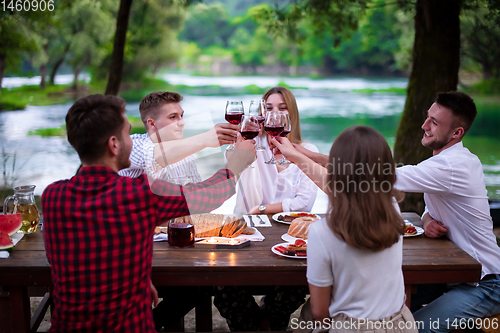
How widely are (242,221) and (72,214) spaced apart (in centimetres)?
118

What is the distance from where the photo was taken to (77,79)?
19141mm

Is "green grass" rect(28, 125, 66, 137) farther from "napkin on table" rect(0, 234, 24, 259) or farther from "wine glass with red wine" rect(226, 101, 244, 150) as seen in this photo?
"wine glass with red wine" rect(226, 101, 244, 150)

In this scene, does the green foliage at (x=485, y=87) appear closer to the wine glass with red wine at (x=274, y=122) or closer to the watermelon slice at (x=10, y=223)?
the wine glass with red wine at (x=274, y=122)

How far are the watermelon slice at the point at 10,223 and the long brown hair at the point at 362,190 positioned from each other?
6.26 ft

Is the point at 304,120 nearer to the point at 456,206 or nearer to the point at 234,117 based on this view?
the point at 456,206

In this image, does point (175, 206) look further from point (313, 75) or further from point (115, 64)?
point (313, 75)

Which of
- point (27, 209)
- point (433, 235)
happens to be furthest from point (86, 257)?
point (433, 235)

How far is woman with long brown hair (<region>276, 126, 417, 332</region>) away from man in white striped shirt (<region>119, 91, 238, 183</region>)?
93cm

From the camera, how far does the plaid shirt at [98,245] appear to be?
1.72m

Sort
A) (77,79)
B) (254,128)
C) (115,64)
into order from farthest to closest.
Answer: (77,79)
(115,64)
(254,128)

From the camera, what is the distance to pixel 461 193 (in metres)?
2.59

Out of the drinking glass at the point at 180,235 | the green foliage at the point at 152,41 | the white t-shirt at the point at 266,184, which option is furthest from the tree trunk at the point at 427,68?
the green foliage at the point at 152,41

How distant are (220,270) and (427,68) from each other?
423 cm

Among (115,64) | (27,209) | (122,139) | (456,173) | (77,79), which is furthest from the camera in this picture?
(77,79)
